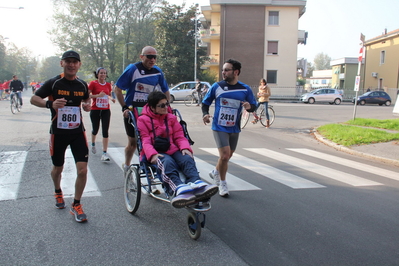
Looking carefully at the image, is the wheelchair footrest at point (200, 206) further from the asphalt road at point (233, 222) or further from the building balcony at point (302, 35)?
the building balcony at point (302, 35)

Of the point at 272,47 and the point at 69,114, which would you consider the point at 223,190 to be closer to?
the point at 69,114

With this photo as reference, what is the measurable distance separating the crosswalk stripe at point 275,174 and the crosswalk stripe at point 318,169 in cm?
68

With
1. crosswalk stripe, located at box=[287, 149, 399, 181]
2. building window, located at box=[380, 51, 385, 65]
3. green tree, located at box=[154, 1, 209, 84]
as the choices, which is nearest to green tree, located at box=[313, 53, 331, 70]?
building window, located at box=[380, 51, 385, 65]

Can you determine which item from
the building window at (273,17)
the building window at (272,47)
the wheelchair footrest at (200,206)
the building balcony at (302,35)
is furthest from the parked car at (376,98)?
the wheelchair footrest at (200,206)

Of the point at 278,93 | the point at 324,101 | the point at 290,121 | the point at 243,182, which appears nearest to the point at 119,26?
the point at 278,93

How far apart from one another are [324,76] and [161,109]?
102421mm

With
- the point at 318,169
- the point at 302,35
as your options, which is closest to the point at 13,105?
the point at 318,169

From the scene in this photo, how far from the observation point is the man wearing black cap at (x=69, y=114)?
4.15 metres

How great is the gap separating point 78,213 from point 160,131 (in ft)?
4.56

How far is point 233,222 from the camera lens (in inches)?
168

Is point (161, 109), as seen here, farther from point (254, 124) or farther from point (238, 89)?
point (254, 124)

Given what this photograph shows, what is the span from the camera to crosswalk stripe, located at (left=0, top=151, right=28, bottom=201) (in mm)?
5258

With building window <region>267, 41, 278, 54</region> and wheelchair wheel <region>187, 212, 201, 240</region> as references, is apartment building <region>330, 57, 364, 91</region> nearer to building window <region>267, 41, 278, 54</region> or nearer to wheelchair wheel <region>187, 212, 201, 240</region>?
building window <region>267, 41, 278, 54</region>

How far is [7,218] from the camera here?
4.24 meters
